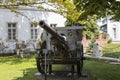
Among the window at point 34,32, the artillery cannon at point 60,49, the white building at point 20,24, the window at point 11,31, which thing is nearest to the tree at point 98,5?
the artillery cannon at point 60,49

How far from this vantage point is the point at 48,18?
3203 centimetres

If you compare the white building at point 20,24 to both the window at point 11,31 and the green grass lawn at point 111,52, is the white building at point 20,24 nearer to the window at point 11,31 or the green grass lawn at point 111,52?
the window at point 11,31

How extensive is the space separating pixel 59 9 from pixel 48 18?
25.0ft

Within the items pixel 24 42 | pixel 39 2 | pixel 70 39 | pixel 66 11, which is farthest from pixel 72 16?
pixel 70 39

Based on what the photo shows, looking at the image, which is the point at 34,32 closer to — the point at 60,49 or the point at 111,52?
the point at 111,52

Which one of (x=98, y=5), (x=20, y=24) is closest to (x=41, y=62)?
(x=98, y=5)

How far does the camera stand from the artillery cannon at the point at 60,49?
14273 mm

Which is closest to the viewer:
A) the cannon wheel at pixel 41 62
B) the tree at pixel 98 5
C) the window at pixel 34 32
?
the tree at pixel 98 5

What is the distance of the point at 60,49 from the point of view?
14523mm

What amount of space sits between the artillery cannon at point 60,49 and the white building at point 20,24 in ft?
47.2

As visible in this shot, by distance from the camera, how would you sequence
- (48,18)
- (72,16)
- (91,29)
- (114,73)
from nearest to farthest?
(114,73) < (72,16) < (48,18) < (91,29)

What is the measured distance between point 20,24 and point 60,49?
1663 cm

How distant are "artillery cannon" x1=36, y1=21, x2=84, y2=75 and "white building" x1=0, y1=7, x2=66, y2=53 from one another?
14386mm

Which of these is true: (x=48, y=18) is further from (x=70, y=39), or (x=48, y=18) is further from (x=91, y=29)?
(x=70, y=39)
